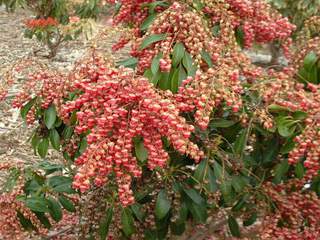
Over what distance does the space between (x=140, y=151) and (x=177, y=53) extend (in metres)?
0.47

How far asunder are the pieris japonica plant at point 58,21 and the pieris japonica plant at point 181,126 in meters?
5.42

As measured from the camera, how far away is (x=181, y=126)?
1.78 metres

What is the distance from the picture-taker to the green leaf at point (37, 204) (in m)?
2.63

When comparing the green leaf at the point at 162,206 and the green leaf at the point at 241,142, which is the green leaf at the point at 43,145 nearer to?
the green leaf at the point at 162,206

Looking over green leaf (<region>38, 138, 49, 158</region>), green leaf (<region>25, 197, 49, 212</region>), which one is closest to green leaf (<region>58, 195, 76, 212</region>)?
green leaf (<region>25, 197, 49, 212</region>)

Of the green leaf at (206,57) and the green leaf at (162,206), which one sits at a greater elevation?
the green leaf at (206,57)

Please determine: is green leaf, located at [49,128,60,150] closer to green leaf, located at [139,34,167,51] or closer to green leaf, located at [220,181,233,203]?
green leaf, located at [139,34,167,51]

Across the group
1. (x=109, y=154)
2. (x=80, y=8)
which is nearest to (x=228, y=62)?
(x=109, y=154)

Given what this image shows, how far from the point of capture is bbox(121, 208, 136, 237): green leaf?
2736 millimetres

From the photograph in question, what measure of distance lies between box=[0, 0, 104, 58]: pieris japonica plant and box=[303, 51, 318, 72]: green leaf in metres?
5.99

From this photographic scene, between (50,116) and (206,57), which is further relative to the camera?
(50,116)

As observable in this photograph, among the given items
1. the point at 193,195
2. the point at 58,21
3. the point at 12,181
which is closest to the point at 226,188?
the point at 193,195

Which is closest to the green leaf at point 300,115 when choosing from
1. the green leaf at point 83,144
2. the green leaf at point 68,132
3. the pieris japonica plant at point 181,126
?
the pieris japonica plant at point 181,126

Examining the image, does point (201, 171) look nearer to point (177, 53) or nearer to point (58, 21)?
point (177, 53)
